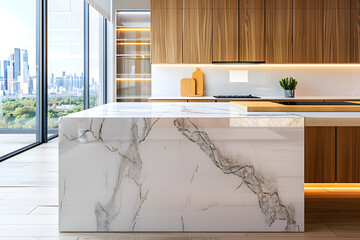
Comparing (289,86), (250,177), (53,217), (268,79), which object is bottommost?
(53,217)

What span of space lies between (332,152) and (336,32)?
2.78 meters

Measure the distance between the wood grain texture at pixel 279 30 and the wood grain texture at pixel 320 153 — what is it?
250 centimetres

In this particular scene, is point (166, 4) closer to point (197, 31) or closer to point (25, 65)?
point (197, 31)

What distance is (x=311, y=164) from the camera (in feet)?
9.81

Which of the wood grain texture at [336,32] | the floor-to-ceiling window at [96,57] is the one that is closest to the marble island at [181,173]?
the wood grain texture at [336,32]

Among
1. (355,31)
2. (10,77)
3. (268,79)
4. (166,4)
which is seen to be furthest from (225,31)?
(10,77)

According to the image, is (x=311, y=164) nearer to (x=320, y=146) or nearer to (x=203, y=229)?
(x=320, y=146)

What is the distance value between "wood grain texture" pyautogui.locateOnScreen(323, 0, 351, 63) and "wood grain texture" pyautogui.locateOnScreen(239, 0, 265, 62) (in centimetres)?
A: 77

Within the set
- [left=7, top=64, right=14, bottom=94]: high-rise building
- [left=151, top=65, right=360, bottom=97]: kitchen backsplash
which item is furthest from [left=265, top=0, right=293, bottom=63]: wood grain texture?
[left=7, top=64, right=14, bottom=94]: high-rise building

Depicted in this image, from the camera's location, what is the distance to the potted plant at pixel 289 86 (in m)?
5.33

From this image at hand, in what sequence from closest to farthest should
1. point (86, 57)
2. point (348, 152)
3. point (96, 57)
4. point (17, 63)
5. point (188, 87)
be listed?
point (348, 152) < point (17, 63) < point (188, 87) < point (86, 57) < point (96, 57)

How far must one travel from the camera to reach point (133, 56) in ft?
23.2

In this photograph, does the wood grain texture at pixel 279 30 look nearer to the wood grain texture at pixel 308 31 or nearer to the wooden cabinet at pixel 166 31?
the wood grain texture at pixel 308 31

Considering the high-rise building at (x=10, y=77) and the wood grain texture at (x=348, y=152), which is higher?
the high-rise building at (x=10, y=77)
